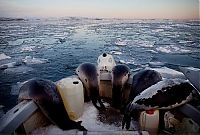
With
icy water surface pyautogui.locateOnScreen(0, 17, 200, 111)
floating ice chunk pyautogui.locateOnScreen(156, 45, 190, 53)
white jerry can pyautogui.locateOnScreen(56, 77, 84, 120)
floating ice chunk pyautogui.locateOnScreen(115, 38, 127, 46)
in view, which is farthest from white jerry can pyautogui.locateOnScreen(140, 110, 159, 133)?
floating ice chunk pyautogui.locateOnScreen(115, 38, 127, 46)

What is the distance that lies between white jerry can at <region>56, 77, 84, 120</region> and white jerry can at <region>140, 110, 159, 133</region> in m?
0.63

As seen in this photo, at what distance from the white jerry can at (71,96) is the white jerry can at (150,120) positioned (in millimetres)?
631

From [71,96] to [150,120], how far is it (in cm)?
75

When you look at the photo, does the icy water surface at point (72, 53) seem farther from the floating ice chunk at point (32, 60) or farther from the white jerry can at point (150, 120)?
the white jerry can at point (150, 120)

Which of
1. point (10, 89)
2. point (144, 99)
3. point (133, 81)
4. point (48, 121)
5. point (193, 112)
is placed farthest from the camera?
point (10, 89)

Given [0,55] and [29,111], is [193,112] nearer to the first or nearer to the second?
[29,111]

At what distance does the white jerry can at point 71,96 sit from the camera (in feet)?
7.28

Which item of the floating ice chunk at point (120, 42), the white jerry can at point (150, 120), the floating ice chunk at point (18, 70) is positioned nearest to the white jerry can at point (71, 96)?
the white jerry can at point (150, 120)

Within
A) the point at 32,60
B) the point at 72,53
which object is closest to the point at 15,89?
the point at 32,60

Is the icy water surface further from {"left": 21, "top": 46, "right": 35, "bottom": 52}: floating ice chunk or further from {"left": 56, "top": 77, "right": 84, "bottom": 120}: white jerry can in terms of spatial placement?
{"left": 56, "top": 77, "right": 84, "bottom": 120}: white jerry can

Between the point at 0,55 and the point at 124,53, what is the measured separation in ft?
12.6

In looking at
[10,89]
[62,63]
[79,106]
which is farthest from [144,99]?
[62,63]

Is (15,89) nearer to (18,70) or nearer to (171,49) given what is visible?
(18,70)

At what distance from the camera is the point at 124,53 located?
7809 millimetres
